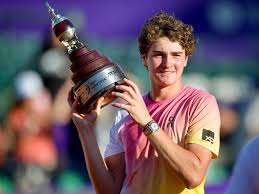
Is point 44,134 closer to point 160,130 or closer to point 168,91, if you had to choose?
point 168,91

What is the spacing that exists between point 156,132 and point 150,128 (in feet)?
0.12

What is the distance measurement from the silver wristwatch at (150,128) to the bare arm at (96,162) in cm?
43

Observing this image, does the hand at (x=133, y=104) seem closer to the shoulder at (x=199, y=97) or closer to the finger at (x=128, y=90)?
the finger at (x=128, y=90)

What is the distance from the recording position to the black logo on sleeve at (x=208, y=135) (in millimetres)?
4008

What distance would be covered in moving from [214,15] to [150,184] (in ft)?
22.2

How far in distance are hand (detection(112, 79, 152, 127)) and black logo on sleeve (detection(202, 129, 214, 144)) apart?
10.4 inches

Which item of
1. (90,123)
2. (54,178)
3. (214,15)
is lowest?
(54,178)

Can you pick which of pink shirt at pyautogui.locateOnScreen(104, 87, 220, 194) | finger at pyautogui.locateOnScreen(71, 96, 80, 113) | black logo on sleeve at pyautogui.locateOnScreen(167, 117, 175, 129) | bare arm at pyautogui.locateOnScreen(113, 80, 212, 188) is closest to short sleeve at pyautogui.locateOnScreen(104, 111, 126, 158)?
pink shirt at pyautogui.locateOnScreen(104, 87, 220, 194)

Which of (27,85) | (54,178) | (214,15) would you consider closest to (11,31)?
(27,85)

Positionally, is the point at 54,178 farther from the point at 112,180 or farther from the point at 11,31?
the point at 112,180

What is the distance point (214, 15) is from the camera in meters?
10.6

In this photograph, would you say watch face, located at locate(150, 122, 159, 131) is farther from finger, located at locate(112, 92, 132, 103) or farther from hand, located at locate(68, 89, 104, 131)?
hand, located at locate(68, 89, 104, 131)

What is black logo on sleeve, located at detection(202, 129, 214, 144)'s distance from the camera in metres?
4.01

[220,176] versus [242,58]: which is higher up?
[242,58]
